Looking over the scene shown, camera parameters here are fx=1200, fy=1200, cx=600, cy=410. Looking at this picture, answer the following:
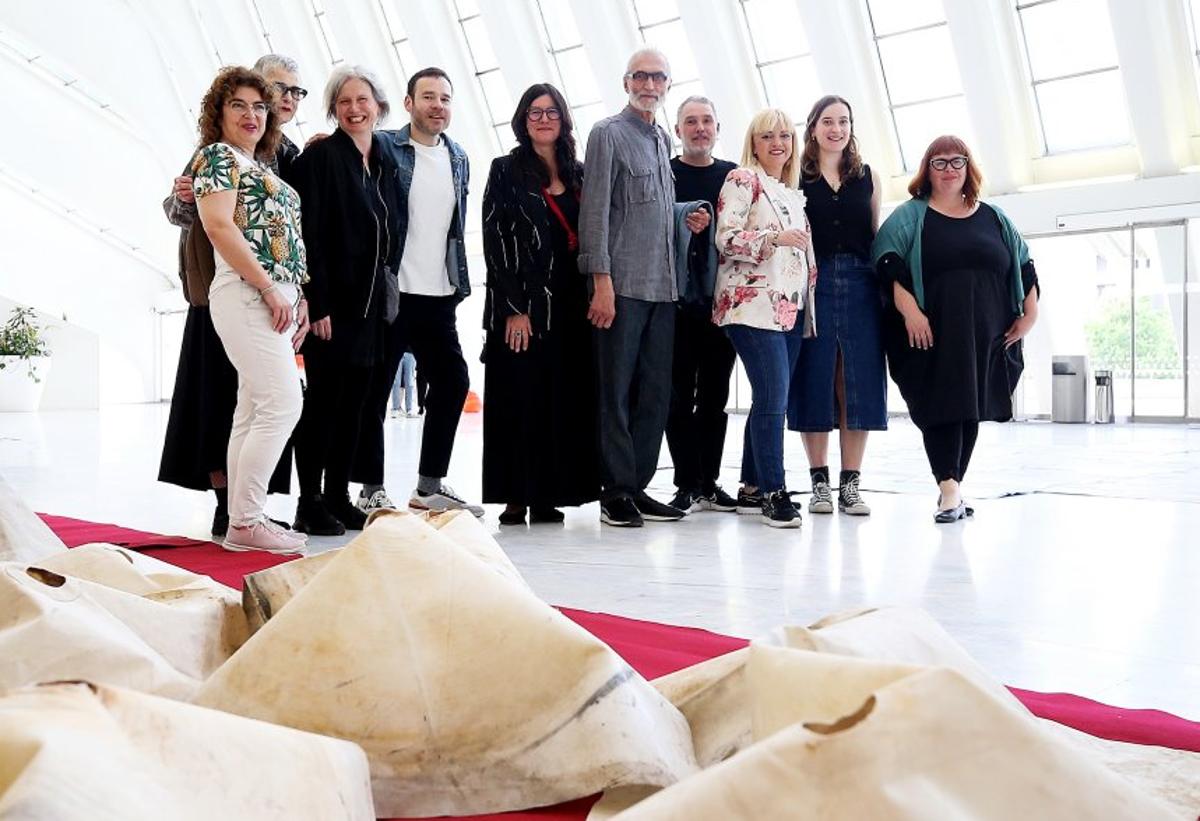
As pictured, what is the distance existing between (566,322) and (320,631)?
382cm

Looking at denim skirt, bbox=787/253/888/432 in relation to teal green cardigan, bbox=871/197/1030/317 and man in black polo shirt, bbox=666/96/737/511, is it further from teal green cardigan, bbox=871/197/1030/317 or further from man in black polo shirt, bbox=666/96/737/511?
man in black polo shirt, bbox=666/96/737/511

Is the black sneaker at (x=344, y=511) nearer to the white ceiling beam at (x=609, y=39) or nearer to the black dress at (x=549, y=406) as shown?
the black dress at (x=549, y=406)

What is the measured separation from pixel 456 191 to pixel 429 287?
1.51ft

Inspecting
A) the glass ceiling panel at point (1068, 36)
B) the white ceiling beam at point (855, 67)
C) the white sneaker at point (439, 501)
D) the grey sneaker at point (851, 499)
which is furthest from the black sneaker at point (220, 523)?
the glass ceiling panel at point (1068, 36)

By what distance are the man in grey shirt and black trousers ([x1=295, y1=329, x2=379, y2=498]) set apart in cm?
101

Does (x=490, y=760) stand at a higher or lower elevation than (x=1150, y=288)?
higher

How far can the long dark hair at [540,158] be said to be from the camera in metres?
5.06

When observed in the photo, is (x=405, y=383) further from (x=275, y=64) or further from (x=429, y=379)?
(x=275, y=64)

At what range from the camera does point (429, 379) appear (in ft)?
17.2

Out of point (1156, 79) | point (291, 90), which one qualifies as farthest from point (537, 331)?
point (1156, 79)

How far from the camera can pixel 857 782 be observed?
2.84 ft

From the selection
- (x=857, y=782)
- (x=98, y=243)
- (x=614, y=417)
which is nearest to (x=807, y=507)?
(x=614, y=417)

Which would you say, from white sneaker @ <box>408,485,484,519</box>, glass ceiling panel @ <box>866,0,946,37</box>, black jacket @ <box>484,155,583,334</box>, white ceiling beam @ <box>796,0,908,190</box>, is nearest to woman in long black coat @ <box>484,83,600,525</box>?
black jacket @ <box>484,155,583,334</box>

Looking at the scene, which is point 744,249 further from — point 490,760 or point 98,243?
point 98,243
